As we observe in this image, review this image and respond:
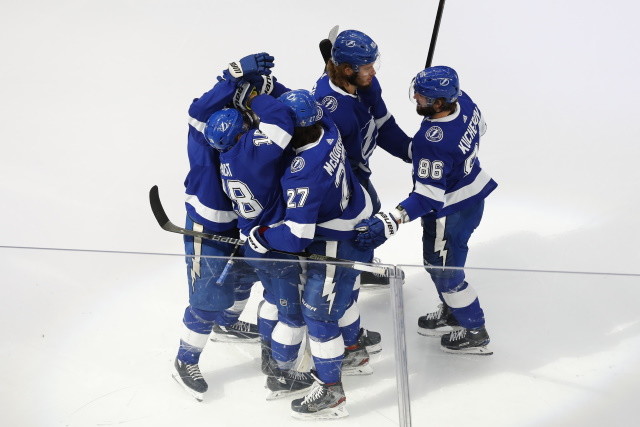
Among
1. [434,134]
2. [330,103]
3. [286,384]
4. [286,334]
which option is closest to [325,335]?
[286,334]

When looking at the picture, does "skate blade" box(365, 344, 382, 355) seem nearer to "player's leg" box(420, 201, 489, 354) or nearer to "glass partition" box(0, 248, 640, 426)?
"glass partition" box(0, 248, 640, 426)

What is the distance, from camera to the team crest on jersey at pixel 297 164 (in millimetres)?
3473

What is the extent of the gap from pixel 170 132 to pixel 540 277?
2.78m

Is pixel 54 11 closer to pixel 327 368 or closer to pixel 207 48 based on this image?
pixel 207 48

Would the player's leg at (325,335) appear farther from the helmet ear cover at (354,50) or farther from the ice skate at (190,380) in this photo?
the helmet ear cover at (354,50)

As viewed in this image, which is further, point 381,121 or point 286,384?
point 381,121

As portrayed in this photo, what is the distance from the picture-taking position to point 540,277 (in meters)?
3.32

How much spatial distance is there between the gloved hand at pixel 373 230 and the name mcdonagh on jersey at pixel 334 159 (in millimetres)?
275

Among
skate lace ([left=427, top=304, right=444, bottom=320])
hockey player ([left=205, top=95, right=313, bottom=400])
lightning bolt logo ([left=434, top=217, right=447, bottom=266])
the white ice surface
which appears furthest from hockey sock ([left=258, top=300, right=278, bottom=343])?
lightning bolt logo ([left=434, top=217, right=447, bottom=266])

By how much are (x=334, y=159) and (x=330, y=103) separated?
0.52 metres

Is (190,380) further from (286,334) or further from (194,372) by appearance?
(286,334)

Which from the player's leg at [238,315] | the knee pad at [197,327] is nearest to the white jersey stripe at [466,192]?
the player's leg at [238,315]

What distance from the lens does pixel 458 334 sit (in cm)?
329

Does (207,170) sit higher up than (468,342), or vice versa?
(207,170)
